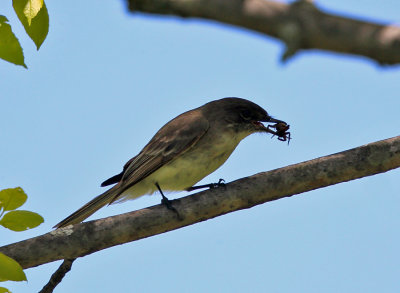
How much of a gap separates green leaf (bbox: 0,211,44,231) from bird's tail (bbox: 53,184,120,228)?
296cm

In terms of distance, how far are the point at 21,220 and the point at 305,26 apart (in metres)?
2.28

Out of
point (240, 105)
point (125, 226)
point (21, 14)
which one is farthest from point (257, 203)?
point (21, 14)

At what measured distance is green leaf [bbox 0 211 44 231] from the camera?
11.1 feet

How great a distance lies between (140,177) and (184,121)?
3.22ft

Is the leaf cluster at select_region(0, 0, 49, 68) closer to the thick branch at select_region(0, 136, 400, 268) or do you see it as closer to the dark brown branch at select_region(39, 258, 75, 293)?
the thick branch at select_region(0, 136, 400, 268)

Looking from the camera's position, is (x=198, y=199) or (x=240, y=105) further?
(x=240, y=105)

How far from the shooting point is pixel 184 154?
23.2 ft

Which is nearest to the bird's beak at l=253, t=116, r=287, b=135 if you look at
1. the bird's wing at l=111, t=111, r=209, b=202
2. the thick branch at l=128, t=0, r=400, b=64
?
the bird's wing at l=111, t=111, r=209, b=202

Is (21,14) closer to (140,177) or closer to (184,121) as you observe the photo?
(140,177)

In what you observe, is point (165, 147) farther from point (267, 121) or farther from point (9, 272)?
point (9, 272)

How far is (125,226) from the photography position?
531 centimetres

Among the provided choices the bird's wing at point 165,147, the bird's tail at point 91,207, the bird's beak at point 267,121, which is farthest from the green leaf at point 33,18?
the bird's beak at point 267,121

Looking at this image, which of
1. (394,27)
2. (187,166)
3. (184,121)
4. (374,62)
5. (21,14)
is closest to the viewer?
(374,62)

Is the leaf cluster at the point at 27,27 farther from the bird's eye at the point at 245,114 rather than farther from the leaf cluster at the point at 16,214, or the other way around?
the bird's eye at the point at 245,114
